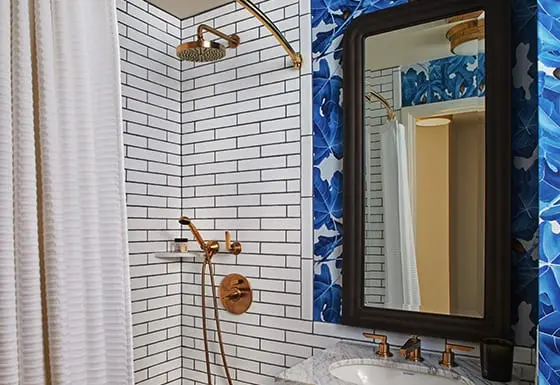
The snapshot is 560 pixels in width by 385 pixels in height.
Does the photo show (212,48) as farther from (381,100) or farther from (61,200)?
(61,200)

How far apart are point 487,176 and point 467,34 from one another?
52 centimetres

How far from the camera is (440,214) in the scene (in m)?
1.67

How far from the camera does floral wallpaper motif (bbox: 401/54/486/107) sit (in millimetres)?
1609

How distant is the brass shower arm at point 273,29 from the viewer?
1768mm

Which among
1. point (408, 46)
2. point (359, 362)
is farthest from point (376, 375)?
point (408, 46)

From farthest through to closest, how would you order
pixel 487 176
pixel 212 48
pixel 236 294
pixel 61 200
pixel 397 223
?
pixel 236 294 < pixel 212 48 < pixel 397 223 < pixel 487 176 < pixel 61 200

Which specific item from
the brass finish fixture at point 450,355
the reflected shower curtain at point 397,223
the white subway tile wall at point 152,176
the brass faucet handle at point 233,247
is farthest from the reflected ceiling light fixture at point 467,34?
the white subway tile wall at point 152,176

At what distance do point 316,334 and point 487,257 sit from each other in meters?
0.78

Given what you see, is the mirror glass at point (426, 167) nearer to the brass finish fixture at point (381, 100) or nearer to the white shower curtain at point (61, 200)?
the brass finish fixture at point (381, 100)

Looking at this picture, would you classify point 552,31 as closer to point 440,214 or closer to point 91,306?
point 440,214

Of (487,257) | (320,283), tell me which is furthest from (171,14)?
(487,257)

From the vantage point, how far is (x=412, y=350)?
5.26ft

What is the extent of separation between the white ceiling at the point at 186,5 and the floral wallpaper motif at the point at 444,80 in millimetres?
1046

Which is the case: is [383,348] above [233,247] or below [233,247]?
below
